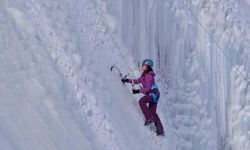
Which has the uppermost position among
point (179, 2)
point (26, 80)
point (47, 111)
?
point (179, 2)

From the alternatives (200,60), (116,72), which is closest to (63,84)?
(116,72)

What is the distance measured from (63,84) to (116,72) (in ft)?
4.47

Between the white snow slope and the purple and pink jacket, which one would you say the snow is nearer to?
the white snow slope

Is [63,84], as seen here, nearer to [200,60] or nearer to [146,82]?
[146,82]

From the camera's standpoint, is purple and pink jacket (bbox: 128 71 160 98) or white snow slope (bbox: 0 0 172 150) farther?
purple and pink jacket (bbox: 128 71 160 98)

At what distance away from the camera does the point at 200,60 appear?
8195 mm

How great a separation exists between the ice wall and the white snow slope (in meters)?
0.88

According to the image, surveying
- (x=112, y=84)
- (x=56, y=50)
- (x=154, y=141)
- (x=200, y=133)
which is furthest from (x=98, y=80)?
(x=200, y=133)

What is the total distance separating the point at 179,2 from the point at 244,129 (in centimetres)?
232

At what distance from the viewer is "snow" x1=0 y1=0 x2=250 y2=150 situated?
4855 mm

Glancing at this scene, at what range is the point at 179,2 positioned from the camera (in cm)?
812

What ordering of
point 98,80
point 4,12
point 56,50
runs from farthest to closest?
point 98,80
point 56,50
point 4,12

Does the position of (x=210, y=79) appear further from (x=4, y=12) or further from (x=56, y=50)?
(x=4, y=12)

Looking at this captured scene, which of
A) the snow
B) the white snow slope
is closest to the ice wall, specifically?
the snow
